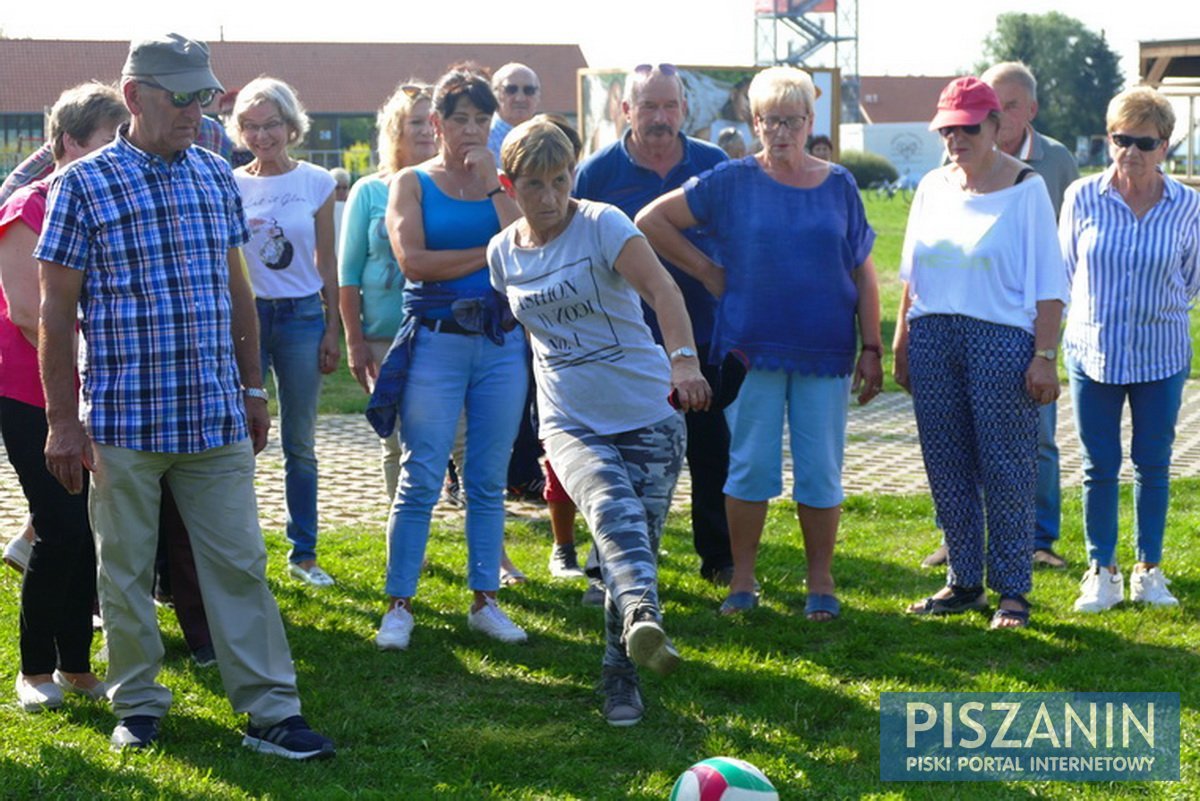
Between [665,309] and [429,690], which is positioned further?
[429,690]

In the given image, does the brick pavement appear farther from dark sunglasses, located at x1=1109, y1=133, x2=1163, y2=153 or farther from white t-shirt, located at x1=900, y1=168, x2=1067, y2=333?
dark sunglasses, located at x1=1109, y1=133, x2=1163, y2=153

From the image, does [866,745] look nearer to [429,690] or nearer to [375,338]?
[429,690]

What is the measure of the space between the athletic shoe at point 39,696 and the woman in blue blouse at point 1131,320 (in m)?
4.09

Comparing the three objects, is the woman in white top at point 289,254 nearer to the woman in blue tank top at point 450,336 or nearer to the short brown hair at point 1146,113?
the woman in blue tank top at point 450,336

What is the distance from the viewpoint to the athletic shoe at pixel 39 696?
5.36m

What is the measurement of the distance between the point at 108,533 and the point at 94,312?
688 mm

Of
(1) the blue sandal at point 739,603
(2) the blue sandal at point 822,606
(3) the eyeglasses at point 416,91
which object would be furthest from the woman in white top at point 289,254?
(2) the blue sandal at point 822,606

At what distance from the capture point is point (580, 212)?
5.26 metres

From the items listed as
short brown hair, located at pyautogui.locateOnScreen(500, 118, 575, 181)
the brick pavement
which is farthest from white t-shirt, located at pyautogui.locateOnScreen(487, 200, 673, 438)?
the brick pavement

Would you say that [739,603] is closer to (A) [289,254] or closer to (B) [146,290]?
(A) [289,254]

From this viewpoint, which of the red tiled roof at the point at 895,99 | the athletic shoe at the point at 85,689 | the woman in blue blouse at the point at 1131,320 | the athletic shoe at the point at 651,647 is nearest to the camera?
the athletic shoe at the point at 651,647

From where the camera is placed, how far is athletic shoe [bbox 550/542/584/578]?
7.37 m

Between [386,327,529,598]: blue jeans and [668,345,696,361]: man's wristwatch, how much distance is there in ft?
3.95

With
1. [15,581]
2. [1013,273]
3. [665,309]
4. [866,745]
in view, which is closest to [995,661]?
[866,745]
